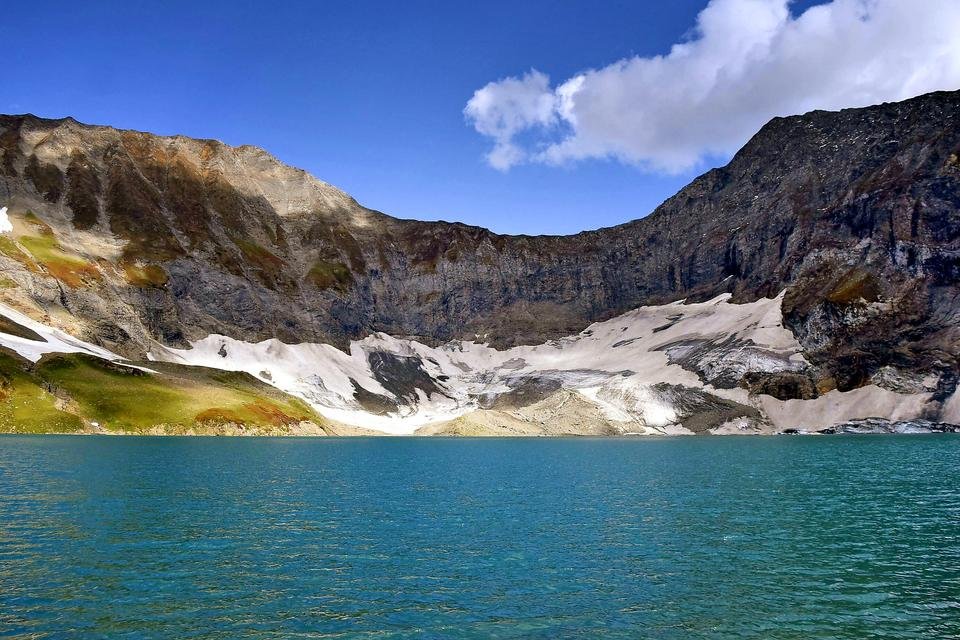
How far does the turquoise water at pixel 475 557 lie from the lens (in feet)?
76.0

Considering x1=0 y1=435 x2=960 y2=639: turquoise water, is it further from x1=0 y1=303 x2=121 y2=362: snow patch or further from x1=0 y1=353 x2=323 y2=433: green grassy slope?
x1=0 y1=303 x2=121 y2=362: snow patch

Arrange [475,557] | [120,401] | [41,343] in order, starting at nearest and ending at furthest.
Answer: [475,557] → [120,401] → [41,343]

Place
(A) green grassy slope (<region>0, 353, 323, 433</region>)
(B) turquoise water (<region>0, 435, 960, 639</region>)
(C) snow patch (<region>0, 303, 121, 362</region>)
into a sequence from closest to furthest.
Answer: (B) turquoise water (<region>0, 435, 960, 639</region>) → (A) green grassy slope (<region>0, 353, 323, 433</region>) → (C) snow patch (<region>0, 303, 121, 362</region>)

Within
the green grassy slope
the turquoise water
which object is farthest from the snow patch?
the turquoise water

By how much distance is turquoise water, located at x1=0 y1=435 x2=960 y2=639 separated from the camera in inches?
912

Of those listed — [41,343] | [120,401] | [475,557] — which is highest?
[41,343]

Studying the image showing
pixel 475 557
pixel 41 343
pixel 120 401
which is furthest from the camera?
pixel 41 343

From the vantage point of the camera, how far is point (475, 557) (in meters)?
32.7

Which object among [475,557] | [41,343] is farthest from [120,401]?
[475,557]

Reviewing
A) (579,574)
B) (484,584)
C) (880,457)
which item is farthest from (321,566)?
(880,457)

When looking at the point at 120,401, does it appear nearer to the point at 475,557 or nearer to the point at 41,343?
the point at 41,343

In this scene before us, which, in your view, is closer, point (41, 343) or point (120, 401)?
point (120, 401)

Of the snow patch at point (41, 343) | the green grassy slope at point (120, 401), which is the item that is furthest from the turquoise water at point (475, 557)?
the snow patch at point (41, 343)

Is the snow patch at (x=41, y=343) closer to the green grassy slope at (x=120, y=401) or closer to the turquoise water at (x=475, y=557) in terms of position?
the green grassy slope at (x=120, y=401)
